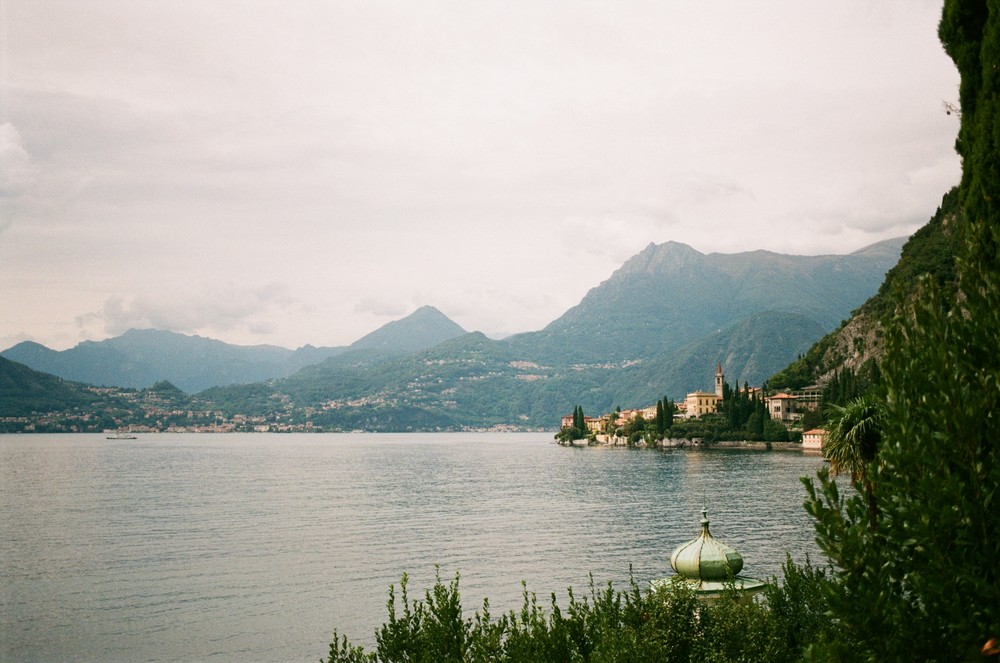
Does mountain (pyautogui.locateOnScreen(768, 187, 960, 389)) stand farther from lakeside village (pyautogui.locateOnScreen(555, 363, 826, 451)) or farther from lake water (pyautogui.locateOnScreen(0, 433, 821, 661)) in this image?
lake water (pyautogui.locateOnScreen(0, 433, 821, 661))

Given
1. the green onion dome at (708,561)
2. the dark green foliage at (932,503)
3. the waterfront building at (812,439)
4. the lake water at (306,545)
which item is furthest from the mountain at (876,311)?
the dark green foliage at (932,503)

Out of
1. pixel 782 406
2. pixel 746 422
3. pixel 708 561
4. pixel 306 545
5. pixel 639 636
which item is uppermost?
pixel 782 406

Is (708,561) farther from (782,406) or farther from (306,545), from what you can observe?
(782,406)

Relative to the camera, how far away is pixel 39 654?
34.5 metres

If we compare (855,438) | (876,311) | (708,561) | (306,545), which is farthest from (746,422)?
(708,561)

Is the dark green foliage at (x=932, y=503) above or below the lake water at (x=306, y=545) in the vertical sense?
above

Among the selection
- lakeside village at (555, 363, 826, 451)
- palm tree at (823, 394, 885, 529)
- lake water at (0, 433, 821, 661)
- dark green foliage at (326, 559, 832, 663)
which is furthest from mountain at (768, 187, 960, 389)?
dark green foliage at (326, 559, 832, 663)

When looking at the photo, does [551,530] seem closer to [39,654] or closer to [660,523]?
[660,523]

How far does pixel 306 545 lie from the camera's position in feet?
193

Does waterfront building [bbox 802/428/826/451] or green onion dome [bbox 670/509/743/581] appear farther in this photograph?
waterfront building [bbox 802/428/826/451]

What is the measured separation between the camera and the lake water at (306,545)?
124 feet

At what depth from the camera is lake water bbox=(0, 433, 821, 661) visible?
37.9m

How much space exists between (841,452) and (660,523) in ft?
151

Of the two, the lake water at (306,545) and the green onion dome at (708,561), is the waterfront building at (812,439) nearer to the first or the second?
the lake water at (306,545)
